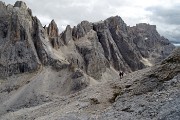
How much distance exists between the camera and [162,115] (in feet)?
103

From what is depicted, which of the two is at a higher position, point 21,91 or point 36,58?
point 36,58

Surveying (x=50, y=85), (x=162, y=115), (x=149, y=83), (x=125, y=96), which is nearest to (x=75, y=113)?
(x=125, y=96)

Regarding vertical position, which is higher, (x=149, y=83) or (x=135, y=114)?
(x=149, y=83)

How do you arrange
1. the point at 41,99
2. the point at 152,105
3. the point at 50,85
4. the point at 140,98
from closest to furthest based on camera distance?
the point at 152,105
the point at 140,98
the point at 41,99
the point at 50,85

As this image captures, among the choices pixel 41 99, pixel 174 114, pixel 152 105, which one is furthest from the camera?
pixel 41 99

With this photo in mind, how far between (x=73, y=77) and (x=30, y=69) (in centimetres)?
2134

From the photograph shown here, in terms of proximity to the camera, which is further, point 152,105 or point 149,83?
point 149,83

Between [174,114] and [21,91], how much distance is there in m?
152

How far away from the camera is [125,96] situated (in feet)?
129

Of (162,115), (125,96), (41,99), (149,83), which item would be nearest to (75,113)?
(125,96)

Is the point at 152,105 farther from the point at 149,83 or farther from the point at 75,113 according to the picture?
the point at 75,113

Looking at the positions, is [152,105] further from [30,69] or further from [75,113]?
[30,69]

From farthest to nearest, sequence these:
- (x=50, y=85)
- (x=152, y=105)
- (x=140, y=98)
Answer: (x=50, y=85) → (x=140, y=98) → (x=152, y=105)

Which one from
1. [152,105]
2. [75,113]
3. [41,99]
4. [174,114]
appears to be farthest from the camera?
[41,99]
